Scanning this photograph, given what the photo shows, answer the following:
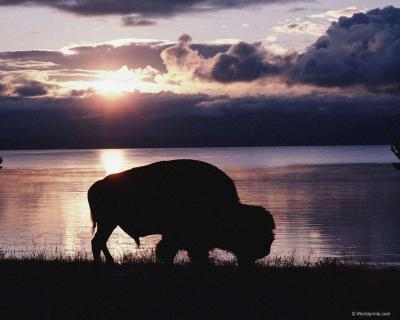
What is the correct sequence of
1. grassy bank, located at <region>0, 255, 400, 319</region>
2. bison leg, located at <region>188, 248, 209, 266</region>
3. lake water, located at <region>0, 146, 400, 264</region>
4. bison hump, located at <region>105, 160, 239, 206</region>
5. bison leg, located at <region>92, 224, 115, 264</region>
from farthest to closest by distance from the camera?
1. lake water, located at <region>0, 146, 400, 264</region>
2. bison leg, located at <region>92, 224, 115, 264</region>
3. bison hump, located at <region>105, 160, 239, 206</region>
4. bison leg, located at <region>188, 248, 209, 266</region>
5. grassy bank, located at <region>0, 255, 400, 319</region>

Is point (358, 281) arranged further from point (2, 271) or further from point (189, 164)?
point (2, 271)

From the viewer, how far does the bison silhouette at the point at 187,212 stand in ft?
36.0

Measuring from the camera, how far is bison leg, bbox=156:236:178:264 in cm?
1130

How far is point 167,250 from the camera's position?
1134 centimetres

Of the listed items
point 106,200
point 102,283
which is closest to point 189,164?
point 106,200

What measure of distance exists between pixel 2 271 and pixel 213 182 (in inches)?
152

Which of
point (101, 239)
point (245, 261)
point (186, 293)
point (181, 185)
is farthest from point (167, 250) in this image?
point (186, 293)

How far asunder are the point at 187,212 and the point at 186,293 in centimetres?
208

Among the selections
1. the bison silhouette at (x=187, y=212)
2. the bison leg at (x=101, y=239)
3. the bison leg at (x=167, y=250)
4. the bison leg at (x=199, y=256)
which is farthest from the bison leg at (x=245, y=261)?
the bison leg at (x=101, y=239)

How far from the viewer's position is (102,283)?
10.1m

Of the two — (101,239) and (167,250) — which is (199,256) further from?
(101,239)

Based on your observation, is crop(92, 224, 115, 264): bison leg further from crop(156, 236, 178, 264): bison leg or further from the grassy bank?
crop(156, 236, 178, 264): bison leg

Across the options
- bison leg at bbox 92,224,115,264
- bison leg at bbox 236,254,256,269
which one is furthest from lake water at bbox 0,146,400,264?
bison leg at bbox 236,254,256,269

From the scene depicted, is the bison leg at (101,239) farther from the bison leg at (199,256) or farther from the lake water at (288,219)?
the lake water at (288,219)
